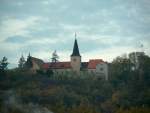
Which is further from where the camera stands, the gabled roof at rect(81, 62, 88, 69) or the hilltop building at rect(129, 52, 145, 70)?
the hilltop building at rect(129, 52, 145, 70)

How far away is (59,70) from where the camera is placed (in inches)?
3342

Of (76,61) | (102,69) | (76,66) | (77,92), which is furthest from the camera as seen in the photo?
(76,61)

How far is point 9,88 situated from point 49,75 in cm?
1305

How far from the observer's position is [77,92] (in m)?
70.9

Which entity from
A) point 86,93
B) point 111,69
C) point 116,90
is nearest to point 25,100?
point 86,93

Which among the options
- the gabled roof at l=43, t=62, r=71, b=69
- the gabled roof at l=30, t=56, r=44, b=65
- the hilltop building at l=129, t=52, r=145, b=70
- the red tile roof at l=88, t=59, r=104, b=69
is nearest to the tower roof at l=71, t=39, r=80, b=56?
the gabled roof at l=43, t=62, r=71, b=69

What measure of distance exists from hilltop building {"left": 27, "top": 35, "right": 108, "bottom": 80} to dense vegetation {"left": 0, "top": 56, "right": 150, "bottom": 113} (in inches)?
107

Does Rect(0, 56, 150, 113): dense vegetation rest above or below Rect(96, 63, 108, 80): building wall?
below

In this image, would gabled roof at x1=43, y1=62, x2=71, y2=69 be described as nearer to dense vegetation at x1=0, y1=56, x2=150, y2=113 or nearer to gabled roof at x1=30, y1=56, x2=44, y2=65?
gabled roof at x1=30, y1=56, x2=44, y2=65

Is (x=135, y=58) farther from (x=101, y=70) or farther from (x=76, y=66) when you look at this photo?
(x=76, y=66)

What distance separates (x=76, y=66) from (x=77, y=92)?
581 inches

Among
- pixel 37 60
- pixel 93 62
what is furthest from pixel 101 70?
pixel 37 60

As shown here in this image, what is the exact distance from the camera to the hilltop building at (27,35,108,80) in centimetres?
8375

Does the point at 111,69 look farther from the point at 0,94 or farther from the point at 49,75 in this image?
the point at 0,94
